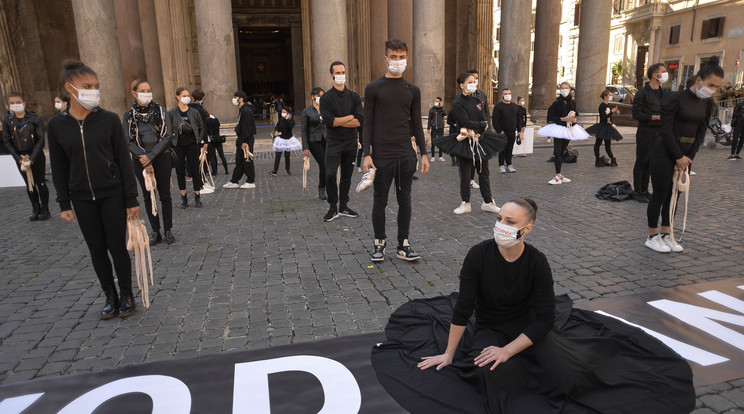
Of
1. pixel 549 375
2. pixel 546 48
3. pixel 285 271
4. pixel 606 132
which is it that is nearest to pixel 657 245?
pixel 549 375

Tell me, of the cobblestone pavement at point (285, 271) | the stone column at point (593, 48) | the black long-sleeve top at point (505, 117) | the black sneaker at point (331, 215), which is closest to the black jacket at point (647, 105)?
the cobblestone pavement at point (285, 271)

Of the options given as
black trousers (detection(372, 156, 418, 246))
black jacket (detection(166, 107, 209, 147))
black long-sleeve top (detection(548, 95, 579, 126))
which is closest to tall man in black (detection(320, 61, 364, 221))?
black trousers (detection(372, 156, 418, 246))

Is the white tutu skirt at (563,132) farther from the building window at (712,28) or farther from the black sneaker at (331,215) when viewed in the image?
the building window at (712,28)

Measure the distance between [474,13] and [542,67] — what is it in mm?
4658

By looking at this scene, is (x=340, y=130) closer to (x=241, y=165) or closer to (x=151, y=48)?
(x=241, y=165)

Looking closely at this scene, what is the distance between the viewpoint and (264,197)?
9.46 m

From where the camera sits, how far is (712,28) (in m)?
36.3

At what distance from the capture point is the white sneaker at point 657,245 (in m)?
5.54

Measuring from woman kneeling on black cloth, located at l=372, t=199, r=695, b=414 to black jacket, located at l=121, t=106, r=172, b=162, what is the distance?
13.9 feet

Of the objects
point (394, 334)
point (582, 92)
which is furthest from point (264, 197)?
point (582, 92)

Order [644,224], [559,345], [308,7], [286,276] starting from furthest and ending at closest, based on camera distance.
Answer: [308,7], [644,224], [286,276], [559,345]

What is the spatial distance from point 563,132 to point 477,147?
4.02m

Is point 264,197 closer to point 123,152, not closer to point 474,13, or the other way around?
point 123,152

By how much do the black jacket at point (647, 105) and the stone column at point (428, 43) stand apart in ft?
27.9
